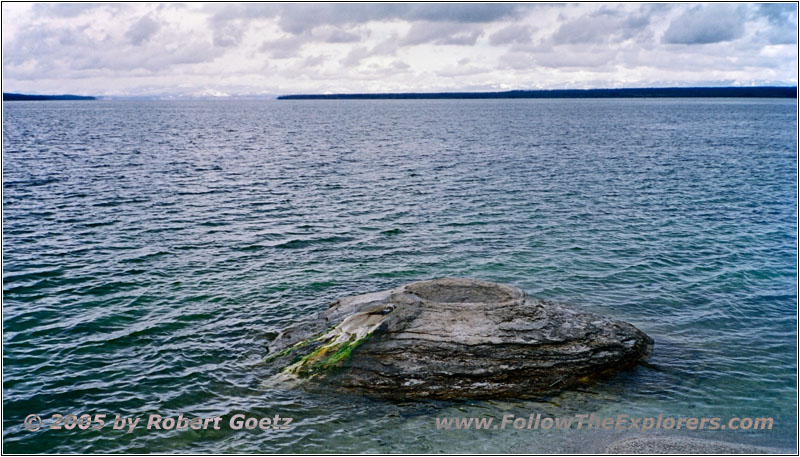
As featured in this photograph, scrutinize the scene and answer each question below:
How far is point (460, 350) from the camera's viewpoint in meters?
17.3

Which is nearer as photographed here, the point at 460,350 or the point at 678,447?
the point at 678,447

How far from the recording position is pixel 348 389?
17109 millimetres

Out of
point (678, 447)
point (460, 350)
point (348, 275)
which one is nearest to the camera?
point (678, 447)

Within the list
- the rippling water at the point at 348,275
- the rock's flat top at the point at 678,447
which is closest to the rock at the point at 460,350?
the rippling water at the point at 348,275

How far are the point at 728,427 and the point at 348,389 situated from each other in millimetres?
10366

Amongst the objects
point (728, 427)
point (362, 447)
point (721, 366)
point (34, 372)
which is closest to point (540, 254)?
point (721, 366)

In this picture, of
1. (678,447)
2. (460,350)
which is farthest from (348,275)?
(678,447)

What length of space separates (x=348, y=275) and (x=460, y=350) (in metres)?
11.2

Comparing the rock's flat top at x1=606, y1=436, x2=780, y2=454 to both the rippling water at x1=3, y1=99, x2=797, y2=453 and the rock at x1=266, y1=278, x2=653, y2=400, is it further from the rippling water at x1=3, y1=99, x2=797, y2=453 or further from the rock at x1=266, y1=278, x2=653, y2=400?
the rock at x1=266, y1=278, x2=653, y2=400

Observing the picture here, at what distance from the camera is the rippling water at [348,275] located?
1625 cm

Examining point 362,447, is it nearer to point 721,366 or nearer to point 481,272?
point 721,366

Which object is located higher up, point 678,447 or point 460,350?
point 460,350

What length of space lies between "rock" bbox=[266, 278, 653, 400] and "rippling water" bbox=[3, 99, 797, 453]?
23.7 inches

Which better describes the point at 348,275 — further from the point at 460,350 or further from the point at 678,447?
the point at 678,447
